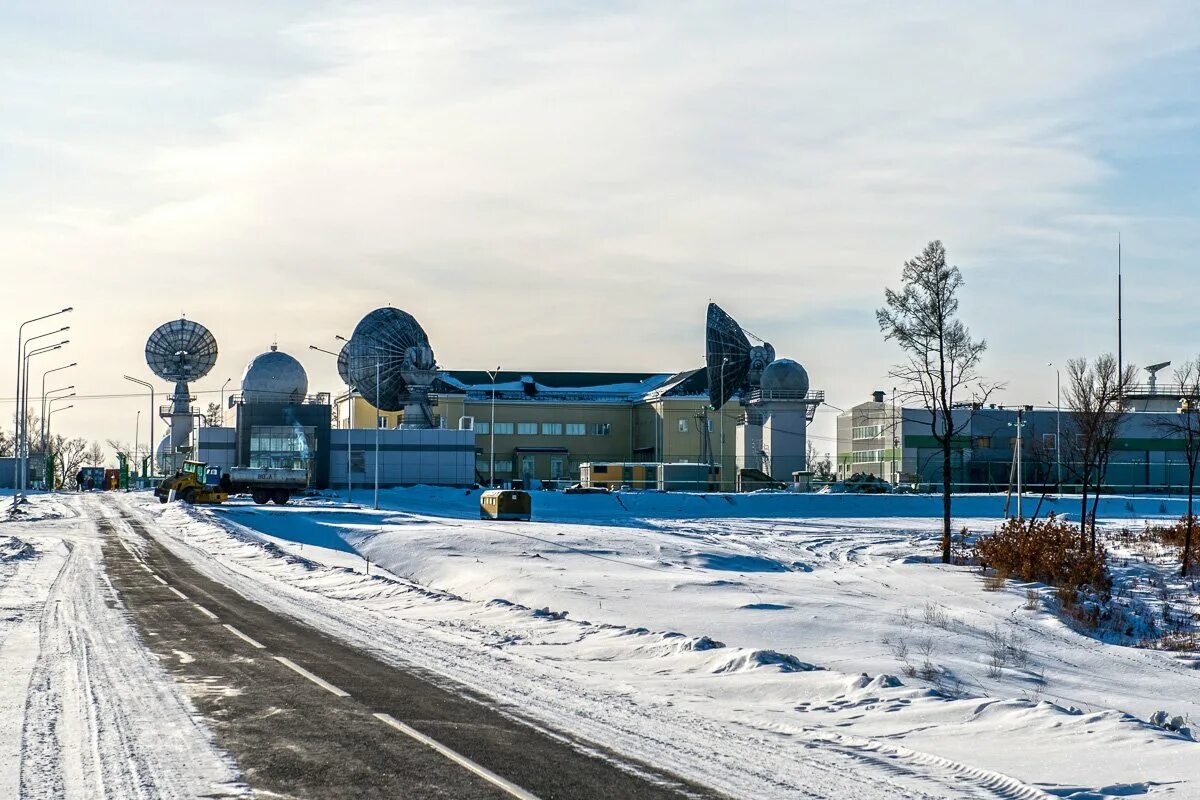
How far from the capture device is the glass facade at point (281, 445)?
82.6 metres

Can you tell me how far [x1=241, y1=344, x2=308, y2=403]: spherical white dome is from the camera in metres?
93.6

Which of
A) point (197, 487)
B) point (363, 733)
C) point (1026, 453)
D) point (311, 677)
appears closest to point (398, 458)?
point (197, 487)

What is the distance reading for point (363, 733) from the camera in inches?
396

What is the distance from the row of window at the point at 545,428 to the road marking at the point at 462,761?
101 metres

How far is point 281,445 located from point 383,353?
12256 millimetres

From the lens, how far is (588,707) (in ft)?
37.5

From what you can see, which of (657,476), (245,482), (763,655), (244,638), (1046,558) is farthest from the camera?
(657,476)

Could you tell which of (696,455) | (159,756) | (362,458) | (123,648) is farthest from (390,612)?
(696,455)

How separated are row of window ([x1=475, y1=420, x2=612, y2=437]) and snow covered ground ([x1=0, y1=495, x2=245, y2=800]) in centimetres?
9019

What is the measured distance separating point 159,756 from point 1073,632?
16472 mm

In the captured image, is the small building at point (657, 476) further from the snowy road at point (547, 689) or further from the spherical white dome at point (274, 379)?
the snowy road at point (547, 689)

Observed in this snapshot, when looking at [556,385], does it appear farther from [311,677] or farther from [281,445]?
[311,677]

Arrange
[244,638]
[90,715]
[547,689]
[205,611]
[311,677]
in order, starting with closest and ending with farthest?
[90,715] → [547,689] → [311,677] → [244,638] → [205,611]

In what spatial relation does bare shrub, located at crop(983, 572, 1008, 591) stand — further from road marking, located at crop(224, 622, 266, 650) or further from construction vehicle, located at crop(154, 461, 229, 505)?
construction vehicle, located at crop(154, 461, 229, 505)
